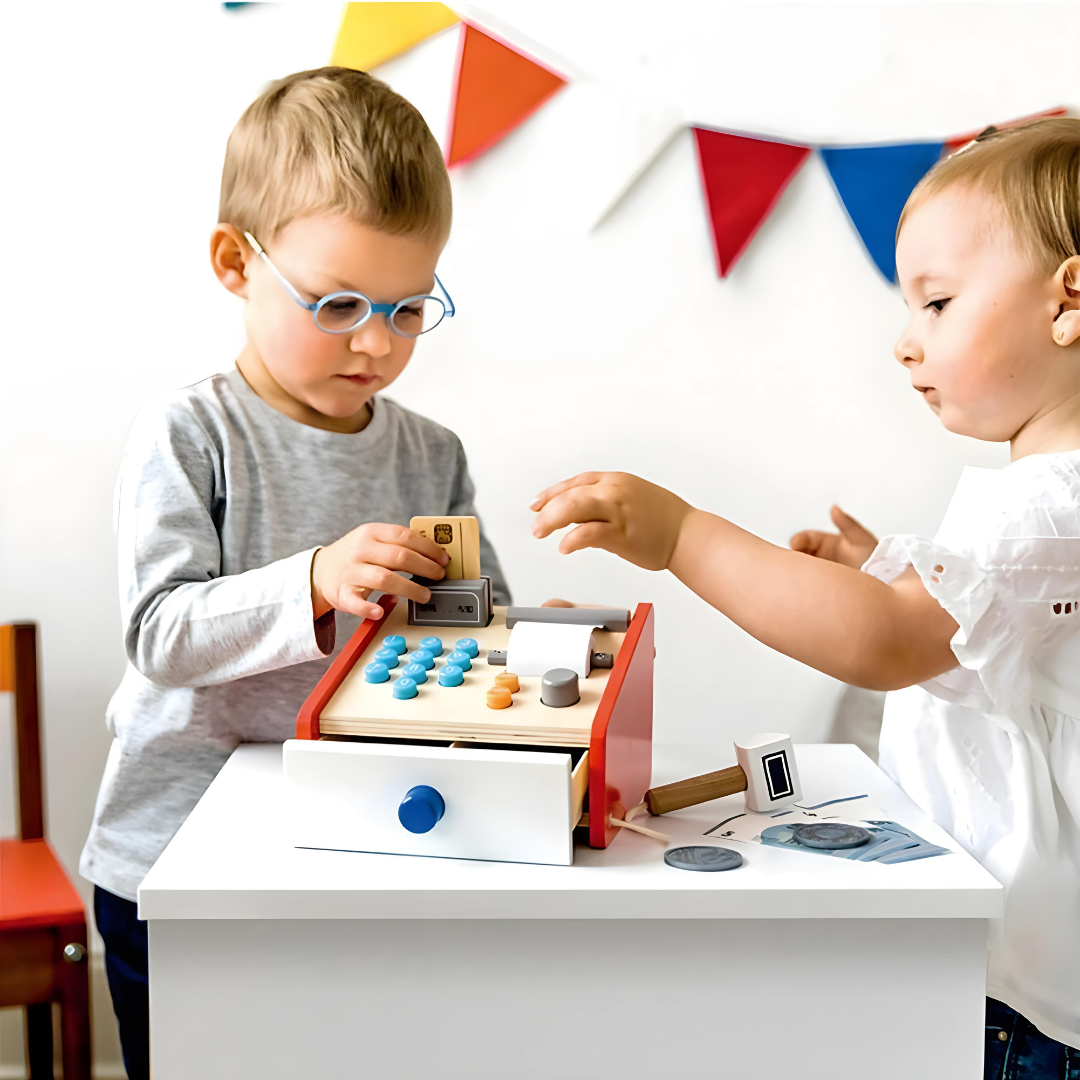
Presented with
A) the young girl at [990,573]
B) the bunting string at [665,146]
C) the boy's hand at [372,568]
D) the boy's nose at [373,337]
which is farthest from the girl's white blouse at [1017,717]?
the bunting string at [665,146]

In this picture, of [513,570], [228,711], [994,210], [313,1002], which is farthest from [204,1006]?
[513,570]

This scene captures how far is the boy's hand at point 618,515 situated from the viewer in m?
0.71

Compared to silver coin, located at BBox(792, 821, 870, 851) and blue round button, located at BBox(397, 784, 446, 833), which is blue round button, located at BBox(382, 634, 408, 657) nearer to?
blue round button, located at BBox(397, 784, 446, 833)

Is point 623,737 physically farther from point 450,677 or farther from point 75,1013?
point 75,1013

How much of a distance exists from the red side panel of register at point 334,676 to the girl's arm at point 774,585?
0.15 meters

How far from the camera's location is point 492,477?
1.46 metres

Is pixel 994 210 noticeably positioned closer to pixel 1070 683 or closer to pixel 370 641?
pixel 1070 683

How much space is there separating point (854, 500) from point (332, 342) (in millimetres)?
822

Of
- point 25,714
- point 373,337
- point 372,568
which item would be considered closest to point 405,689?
point 372,568

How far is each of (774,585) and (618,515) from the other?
11cm

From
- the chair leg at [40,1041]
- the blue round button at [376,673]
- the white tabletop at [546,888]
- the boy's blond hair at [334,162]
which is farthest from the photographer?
the chair leg at [40,1041]

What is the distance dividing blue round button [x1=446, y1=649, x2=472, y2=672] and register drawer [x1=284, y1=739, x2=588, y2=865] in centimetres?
8

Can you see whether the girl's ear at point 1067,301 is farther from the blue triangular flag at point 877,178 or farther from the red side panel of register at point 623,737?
the blue triangular flag at point 877,178

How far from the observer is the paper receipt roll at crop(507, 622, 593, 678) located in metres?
0.71
